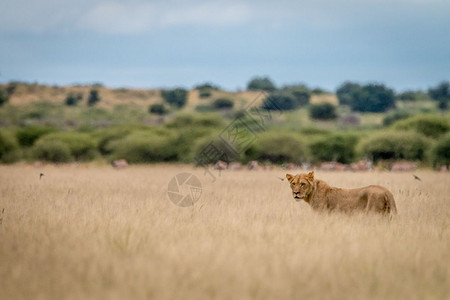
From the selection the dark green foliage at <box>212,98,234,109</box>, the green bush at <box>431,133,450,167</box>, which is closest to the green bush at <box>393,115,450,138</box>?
the green bush at <box>431,133,450,167</box>

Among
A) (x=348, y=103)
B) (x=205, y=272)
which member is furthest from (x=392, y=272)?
(x=348, y=103)

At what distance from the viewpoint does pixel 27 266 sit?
6531mm

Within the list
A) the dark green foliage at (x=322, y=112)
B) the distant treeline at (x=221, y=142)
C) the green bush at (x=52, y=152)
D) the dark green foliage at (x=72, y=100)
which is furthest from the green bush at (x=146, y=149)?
the dark green foliage at (x=72, y=100)

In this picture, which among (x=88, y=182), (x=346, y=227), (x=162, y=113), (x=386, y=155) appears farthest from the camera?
(x=162, y=113)

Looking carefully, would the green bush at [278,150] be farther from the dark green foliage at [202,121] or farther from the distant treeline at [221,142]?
the dark green foliage at [202,121]

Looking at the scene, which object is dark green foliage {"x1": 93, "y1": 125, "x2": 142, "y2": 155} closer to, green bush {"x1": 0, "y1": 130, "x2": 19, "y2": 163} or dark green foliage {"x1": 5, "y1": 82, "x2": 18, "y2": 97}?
green bush {"x1": 0, "y1": 130, "x2": 19, "y2": 163}

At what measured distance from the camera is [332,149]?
150ft

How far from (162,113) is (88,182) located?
7599cm

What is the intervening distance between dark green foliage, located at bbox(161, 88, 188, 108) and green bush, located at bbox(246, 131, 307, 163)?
62630mm

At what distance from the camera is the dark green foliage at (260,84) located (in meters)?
125

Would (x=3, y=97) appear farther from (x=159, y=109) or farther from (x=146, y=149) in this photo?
(x=146, y=149)

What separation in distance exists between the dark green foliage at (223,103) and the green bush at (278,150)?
56624mm

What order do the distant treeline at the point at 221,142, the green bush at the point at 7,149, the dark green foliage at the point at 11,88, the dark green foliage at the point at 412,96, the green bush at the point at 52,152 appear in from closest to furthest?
the distant treeline at the point at 221,142 → the green bush at the point at 52,152 → the green bush at the point at 7,149 → the dark green foliage at the point at 11,88 → the dark green foliage at the point at 412,96

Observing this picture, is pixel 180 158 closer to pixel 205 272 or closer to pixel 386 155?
pixel 386 155
